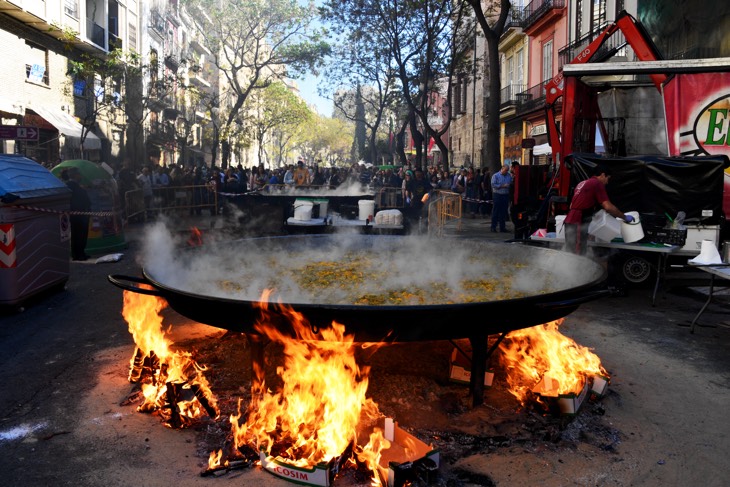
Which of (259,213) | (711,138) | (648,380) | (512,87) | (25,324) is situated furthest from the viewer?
(512,87)

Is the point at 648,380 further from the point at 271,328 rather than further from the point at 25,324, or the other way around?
the point at 25,324

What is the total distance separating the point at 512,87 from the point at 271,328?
34.2m

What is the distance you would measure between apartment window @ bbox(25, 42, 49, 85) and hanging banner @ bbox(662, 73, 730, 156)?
22.5 m

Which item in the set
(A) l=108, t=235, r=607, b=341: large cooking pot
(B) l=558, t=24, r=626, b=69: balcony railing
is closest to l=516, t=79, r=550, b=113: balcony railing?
(B) l=558, t=24, r=626, b=69: balcony railing

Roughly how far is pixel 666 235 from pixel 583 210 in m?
1.27

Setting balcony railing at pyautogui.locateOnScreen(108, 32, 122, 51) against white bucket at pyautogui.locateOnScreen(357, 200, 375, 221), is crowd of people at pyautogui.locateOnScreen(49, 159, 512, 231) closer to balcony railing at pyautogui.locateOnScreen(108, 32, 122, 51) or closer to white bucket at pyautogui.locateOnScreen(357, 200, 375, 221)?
white bucket at pyautogui.locateOnScreen(357, 200, 375, 221)

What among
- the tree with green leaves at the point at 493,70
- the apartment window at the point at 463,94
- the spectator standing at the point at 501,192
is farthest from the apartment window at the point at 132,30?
the spectator standing at the point at 501,192

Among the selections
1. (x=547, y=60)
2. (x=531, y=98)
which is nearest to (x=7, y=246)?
(x=547, y=60)

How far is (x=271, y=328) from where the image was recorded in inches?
135

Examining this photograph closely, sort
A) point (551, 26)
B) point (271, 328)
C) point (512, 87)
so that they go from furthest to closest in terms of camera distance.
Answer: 1. point (512, 87)
2. point (551, 26)
3. point (271, 328)

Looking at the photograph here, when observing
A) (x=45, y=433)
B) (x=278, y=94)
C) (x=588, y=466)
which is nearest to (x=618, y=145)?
(x=588, y=466)

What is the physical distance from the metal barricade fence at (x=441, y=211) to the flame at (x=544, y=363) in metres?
8.81

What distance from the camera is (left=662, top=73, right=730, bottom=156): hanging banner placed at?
11.7 metres

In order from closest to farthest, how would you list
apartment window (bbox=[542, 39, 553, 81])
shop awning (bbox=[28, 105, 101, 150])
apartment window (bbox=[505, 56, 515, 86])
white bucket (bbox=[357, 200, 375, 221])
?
white bucket (bbox=[357, 200, 375, 221]), shop awning (bbox=[28, 105, 101, 150]), apartment window (bbox=[542, 39, 553, 81]), apartment window (bbox=[505, 56, 515, 86])
